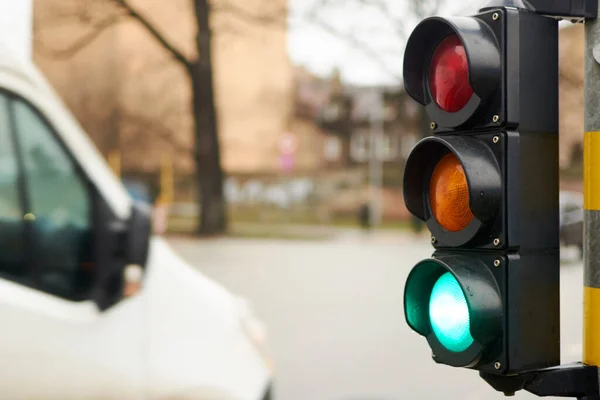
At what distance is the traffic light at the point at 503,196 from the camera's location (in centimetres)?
150

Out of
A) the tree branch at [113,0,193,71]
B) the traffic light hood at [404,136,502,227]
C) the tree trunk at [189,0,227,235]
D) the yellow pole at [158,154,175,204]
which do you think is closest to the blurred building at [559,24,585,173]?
the traffic light hood at [404,136,502,227]

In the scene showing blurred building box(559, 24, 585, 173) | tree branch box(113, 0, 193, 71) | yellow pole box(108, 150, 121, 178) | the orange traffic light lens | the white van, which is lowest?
yellow pole box(108, 150, 121, 178)

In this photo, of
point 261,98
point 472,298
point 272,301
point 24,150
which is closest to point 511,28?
point 472,298

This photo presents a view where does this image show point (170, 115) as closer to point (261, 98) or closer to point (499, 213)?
point (261, 98)

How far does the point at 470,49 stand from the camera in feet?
4.97

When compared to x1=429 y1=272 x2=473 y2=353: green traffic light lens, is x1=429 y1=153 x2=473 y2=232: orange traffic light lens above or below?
above

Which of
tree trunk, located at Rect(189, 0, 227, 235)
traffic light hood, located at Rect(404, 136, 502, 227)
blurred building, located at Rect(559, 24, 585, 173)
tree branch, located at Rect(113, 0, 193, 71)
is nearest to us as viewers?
traffic light hood, located at Rect(404, 136, 502, 227)

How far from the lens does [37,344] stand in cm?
267

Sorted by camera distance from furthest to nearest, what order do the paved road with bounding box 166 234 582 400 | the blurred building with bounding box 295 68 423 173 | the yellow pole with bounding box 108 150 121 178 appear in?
the blurred building with bounding box 295 68 423 173
the yellow pole with bounding box 108 150 121 178
the paved road with bounding box 166 234 582 400

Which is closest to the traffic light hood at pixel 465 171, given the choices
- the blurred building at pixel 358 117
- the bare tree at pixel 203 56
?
the bare tree at pixel 203 56

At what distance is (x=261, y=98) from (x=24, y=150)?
32441mm

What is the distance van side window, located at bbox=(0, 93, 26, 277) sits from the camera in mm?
2688

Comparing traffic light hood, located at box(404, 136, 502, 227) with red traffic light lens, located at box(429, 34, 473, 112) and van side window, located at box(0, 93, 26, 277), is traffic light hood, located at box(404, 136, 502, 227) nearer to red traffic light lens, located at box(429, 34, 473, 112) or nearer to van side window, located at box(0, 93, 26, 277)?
red traffic light lens, located at box(429, 34, 473, 112)

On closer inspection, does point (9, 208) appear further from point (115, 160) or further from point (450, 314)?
point (115, 160)
